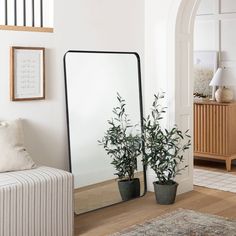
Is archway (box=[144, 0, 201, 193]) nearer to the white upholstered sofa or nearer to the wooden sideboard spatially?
the wooden sideboard

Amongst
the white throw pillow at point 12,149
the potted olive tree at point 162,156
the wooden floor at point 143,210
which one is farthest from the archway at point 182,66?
the white throw pillow at point 12,149

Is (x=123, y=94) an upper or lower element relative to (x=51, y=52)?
lower

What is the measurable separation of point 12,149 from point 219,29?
434cm

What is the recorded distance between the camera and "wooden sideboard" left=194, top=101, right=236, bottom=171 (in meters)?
6.89

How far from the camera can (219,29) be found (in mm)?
7324

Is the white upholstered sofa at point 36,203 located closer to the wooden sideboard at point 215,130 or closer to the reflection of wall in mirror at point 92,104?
the reflection of wall in mirror at point 92,104

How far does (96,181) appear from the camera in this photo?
504 cm

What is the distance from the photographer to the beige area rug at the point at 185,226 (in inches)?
166

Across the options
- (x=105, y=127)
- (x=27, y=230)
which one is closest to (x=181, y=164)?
(x=105, y=127)

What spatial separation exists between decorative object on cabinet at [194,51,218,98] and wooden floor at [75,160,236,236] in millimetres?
2129

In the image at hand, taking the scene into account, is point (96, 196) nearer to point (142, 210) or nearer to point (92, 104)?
point (142, 210)

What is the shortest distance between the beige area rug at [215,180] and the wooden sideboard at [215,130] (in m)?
0.32

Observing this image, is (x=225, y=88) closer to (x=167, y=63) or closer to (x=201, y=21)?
(x=201, y=21)

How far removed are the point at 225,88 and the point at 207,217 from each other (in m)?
2.91
